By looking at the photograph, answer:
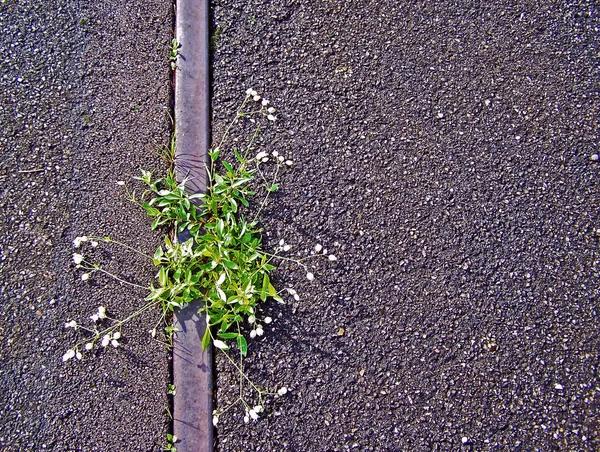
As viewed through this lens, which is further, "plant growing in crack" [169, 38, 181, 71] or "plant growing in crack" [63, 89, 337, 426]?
"plant growing in crack" [169, 38, 181, 71]

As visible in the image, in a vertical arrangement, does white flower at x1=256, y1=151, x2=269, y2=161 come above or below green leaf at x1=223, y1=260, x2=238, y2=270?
above

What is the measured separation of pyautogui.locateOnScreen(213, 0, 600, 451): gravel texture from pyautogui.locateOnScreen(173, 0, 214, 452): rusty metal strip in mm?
77

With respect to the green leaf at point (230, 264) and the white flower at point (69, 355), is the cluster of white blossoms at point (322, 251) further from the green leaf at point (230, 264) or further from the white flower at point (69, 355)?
the white flower at point (69, 355)

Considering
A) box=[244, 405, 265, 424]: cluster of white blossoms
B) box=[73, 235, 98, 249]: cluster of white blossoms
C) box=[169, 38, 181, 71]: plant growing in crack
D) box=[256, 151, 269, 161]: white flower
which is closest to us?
box=[244, 405, 265, 424]: cluster of white blossoms

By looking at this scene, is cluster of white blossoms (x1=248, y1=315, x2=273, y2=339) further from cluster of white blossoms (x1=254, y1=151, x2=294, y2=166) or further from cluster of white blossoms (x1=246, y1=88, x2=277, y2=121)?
cluster of white blossoms (x1=246, y1=88, x2=277, y2=121)

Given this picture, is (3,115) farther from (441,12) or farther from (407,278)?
(441,12)

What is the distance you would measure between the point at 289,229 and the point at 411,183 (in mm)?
673

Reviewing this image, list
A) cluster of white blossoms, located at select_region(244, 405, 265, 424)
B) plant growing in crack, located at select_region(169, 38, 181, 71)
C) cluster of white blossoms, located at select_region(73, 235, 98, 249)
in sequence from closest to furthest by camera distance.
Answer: cluster of white blossoms, located at select_region(244, 405, 265, 424) < cluster of white blossoms, located at select_region(73, 235, 98, 249) < plant growing in crack, located at select_region(169, 38, 181, 71)

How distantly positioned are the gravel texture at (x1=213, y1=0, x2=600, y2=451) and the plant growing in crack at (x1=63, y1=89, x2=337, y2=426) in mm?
77

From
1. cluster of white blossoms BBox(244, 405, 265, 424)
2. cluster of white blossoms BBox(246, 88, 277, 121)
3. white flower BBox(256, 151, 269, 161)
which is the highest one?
cluster of white blossoms BBox(246, 88, 277, 121)

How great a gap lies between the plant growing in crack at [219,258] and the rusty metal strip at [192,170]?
0.16ft

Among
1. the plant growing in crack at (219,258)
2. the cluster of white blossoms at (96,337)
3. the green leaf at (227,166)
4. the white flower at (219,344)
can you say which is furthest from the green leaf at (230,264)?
the cluster of white blossoms at (96,337)

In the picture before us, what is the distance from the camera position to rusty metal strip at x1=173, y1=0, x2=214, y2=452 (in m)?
2.20

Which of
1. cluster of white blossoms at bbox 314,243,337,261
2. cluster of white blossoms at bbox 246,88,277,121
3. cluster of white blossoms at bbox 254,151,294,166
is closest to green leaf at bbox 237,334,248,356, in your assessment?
cluster of white blossoms at bbox 314,243,337,261
